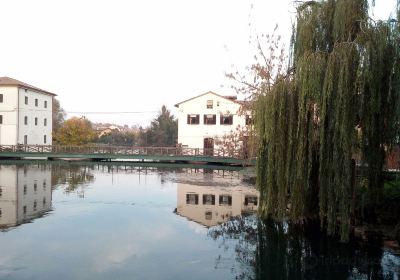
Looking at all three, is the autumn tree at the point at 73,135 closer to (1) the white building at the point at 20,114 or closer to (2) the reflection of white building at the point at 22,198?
(1) the white building at the point at 20,114

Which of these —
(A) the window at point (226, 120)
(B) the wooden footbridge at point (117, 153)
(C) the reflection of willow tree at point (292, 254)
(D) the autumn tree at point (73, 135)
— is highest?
(A) the window at point (226, 120)

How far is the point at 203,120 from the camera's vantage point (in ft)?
150

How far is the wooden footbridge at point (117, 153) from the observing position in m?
39.2

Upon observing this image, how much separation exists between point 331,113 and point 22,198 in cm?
1333

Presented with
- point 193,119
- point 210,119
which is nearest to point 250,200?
point 210,119

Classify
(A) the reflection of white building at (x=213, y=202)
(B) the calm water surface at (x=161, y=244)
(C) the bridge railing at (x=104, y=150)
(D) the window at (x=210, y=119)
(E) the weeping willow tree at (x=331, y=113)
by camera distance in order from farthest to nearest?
1. (D) the window at (x=210, y=119)
2. (C) the bridge railing at (x=104, y=150)
3. (A) the reflection of white building at (x=213, y=202)
4. (E) the weeping willow tree at (x=331, y=113)
5. (B) the calm water surface at (x=161, y=244)

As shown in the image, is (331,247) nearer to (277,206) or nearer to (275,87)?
(277,206)

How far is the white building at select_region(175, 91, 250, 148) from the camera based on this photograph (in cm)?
4516

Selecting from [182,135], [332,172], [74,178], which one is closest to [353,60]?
[332,172]

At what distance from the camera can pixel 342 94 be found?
896 centimetres

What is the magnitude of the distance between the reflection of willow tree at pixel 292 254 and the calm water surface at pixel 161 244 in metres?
0.02

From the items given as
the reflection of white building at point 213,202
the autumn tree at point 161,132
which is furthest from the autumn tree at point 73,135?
the reflection of white building at point 213,202

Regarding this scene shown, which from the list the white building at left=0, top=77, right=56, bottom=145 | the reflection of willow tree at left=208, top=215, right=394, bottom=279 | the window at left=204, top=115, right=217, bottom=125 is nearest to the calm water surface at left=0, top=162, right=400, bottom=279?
the reflection of willow tree at left=208, top=215, right=394, bottom=279

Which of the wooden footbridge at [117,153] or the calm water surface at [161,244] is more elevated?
the wooden footbridge at [117,153]
